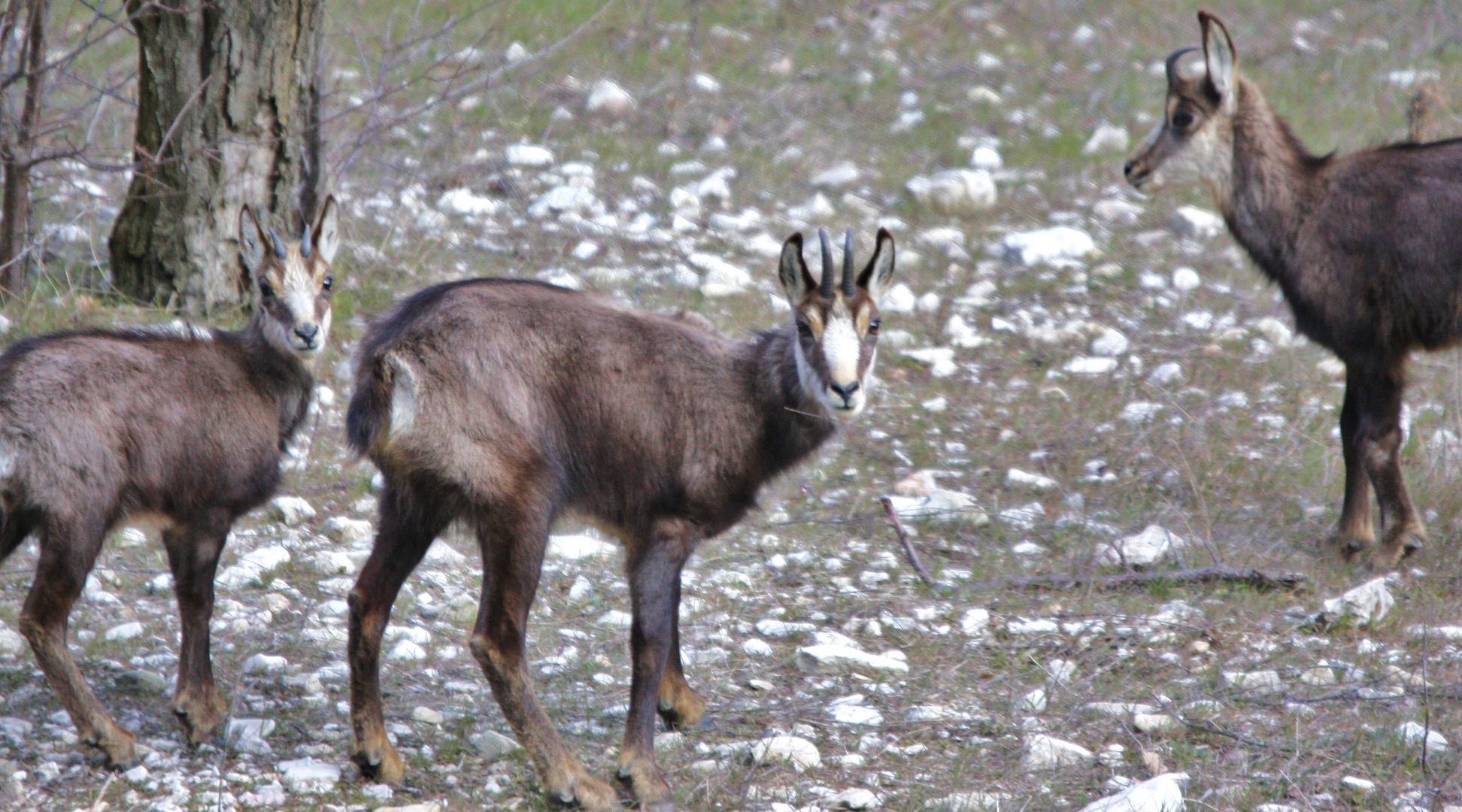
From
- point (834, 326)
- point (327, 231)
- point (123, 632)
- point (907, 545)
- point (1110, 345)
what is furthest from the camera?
point (1110, 345)

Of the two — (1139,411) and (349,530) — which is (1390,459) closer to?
(1139,411)

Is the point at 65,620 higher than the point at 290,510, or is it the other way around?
the point at 65,620

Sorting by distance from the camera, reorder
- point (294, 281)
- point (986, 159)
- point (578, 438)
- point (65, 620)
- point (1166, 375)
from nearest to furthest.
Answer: point (65, 620) < point (578, 438) < point (294, 281) < point (1166, 375) < point (986, 159)

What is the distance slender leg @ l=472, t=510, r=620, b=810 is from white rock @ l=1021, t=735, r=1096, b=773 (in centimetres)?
126

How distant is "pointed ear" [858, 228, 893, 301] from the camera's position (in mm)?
4723

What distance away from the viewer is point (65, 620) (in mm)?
4117

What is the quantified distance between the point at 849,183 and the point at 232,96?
4.38 meters

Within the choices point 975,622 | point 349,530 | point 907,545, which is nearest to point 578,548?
point 349,530

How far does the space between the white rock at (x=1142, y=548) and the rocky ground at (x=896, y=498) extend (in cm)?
2

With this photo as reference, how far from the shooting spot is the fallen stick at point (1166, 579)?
566 cm

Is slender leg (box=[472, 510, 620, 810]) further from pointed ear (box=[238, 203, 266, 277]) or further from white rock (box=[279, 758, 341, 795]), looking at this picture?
pointed ear (box=[238, 203, 266, 277])

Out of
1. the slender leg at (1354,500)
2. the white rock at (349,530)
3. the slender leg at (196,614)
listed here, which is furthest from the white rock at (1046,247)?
the slender leg at (196,614)

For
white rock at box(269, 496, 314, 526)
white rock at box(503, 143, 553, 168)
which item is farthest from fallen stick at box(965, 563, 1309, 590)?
white rock at box(503, 143, 553, 168)

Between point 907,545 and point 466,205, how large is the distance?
426cm
